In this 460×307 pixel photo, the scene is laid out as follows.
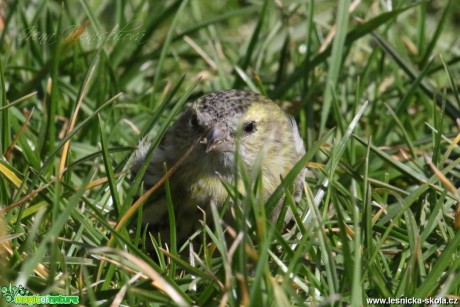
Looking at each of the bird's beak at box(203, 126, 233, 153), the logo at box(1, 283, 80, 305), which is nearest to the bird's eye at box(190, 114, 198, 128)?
the bird's beak at box(203, 126, 233, 153)

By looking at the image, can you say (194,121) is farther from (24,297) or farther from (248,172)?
(24,297)

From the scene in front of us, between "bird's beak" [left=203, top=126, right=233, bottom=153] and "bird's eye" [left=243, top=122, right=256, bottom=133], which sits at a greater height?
"bird's beak" [left=203, top=126, right=233, bottom=153]

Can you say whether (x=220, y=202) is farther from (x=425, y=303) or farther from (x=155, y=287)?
(x=425, y=303)

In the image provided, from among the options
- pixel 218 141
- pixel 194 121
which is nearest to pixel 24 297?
pixel 218 141

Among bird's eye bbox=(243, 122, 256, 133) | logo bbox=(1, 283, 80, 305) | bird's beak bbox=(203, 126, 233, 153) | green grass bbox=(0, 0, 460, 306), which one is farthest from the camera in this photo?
bird's eye bbox=(243, 122, 256, 133)

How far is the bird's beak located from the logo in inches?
34.4

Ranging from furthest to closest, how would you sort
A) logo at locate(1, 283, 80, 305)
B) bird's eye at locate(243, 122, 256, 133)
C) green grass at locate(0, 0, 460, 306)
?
1. bird's eye at locate(243, 122, 256, 133)
2. green grass at locate(0, 0, 460, 306)
3. logo at locate(1, 283, 80, 305)

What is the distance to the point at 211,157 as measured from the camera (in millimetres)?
3039

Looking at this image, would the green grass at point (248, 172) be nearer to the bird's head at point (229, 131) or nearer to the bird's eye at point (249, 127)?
the bird's head at point (229, 131)

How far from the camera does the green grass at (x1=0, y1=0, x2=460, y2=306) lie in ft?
7.64

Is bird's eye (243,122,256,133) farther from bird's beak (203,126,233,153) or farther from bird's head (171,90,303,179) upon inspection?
bird's beak (203,126,233,153)

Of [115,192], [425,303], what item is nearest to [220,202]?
[115,192]

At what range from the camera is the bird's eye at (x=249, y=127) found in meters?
3.12

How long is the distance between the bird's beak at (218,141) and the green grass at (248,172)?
6.8 inches
